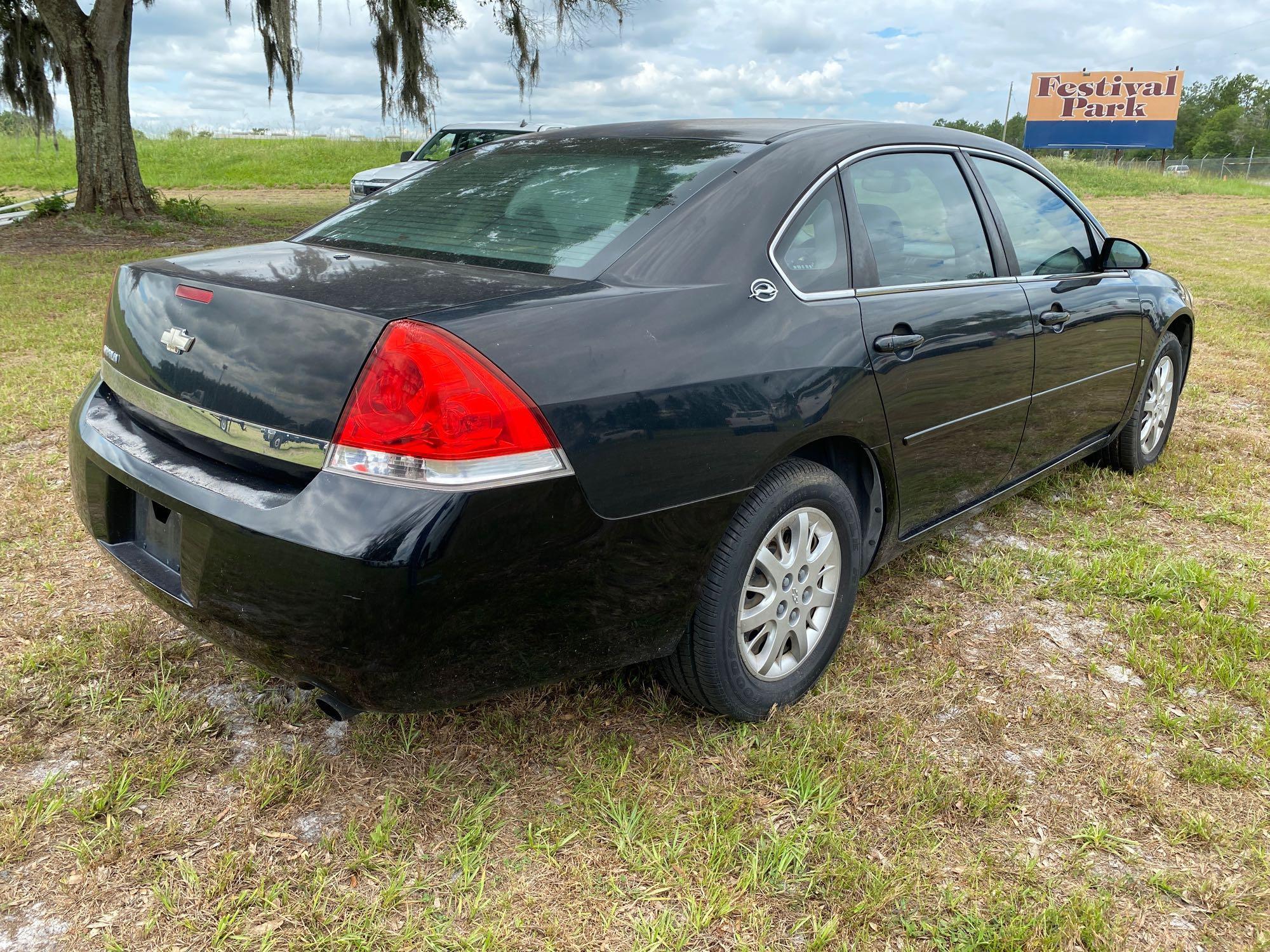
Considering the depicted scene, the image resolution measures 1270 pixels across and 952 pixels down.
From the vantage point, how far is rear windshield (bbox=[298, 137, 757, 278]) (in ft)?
7.89

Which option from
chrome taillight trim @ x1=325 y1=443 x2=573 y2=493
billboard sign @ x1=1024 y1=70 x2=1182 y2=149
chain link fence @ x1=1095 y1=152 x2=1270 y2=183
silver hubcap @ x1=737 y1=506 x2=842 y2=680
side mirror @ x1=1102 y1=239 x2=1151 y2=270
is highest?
billboard sign @ x1=1024 y1=70 x2=1182 y2=149

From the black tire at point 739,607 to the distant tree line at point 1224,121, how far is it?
70.9m

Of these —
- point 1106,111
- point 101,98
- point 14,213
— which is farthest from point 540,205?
point 1106,111

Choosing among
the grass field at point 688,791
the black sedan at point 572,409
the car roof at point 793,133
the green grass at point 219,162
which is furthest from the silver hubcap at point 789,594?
the green grass at point 219,162

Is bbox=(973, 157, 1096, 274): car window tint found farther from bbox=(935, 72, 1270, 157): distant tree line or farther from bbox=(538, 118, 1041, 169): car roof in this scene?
bbox=(935, 72, 1270, 157): distant tree line

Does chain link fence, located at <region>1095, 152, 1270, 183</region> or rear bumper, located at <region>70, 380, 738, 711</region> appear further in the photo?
chain link fence, located at <region>1095, 152, 1270, 183</region>

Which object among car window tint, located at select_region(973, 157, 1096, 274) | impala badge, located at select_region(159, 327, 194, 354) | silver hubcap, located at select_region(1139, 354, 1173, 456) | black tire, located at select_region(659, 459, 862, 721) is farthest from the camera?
silver hubcap, located at select_region(1139, 354, 1173, 456)

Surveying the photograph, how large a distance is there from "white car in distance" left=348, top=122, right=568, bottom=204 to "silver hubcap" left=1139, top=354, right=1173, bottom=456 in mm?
9806

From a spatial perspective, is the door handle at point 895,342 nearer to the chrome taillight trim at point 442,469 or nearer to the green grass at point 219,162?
the chrome taillight trim at point 442,469

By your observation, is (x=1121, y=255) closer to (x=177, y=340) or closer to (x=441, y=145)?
(x=177, y=340)

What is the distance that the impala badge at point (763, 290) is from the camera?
233 cm

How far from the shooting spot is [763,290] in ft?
7.72

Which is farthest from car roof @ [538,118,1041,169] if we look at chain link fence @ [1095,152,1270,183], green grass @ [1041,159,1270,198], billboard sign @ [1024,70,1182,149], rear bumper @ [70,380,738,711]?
billboard sign @ [1024,70,1182,149]

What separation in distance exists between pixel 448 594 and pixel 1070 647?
2093 mm
